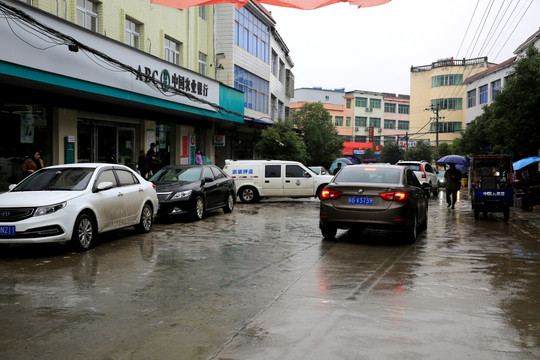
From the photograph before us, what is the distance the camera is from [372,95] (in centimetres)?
8831

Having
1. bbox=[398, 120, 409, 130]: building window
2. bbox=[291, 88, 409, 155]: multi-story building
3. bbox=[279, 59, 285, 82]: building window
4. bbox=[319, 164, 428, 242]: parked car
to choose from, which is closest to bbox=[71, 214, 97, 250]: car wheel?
bbox=[319, 164, 428, 242]: parked car

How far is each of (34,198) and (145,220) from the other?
120 inches

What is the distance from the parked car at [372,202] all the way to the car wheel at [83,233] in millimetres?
4377

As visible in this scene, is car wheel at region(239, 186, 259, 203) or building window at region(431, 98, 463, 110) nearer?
car wheel at region(239, 186, 259, 203)

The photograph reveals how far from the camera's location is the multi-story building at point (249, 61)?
28.0m

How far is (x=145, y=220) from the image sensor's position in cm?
1131

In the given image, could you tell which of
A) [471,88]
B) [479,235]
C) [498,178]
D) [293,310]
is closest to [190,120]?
[498,178]

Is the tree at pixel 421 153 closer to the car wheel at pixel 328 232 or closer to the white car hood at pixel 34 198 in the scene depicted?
the car wheel at pixel 328 232

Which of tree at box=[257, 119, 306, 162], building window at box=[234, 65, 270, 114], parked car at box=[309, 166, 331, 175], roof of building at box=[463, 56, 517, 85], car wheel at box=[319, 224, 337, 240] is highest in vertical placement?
roof of building at box=[463, 56, 517, 85]

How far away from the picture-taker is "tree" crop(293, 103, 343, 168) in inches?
1633

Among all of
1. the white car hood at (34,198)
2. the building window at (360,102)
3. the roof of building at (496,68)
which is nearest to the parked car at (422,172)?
the white car hood at (34,198)

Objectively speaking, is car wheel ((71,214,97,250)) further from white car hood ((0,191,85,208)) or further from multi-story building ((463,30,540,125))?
multi-story building ((463,30,540,125))

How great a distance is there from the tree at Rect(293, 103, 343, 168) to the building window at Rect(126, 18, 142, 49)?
894 inches

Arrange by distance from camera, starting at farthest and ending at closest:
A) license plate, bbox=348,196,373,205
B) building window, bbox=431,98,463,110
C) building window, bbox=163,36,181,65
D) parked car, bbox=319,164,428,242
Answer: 1. building window, bbox=431,98,463,110
2. building window, bbox=163,36,181,65
3. license plate, bbox=348,196,373,205
4. parked car, bbox=319,164,428,242
